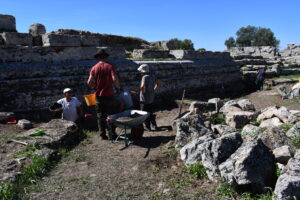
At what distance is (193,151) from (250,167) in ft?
3.95

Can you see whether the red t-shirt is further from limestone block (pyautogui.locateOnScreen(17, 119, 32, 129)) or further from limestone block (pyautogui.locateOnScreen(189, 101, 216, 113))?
limestone block (pyautogui.locateOnScreen(189, 101, 216, 113))

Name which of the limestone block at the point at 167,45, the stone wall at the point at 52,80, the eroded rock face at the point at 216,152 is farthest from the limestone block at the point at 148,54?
the eroded rock face at the point at 216,152

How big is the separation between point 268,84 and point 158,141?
34.8ft

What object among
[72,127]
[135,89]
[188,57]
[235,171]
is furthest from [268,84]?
[235,171]

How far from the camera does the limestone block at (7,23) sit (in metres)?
11.3

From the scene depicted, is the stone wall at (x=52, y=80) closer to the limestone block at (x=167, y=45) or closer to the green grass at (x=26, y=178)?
the green grass at (x=26, y=178)

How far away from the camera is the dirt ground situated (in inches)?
168

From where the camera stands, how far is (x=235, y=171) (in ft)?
13.4

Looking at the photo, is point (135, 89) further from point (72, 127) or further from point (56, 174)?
point (56, 174)

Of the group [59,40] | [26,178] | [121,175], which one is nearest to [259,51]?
[59,40]

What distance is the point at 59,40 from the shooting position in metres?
9.38

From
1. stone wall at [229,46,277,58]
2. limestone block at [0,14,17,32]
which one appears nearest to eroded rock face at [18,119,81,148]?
limestone block at [0,14,17,32]

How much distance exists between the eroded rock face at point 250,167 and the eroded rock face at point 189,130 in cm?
153

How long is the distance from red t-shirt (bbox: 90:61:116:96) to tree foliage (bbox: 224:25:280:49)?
214ft
